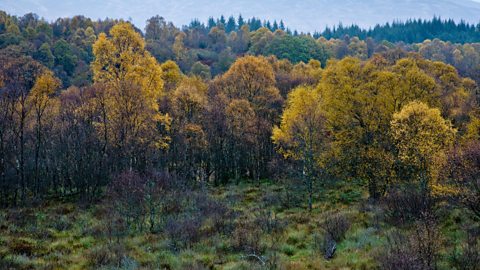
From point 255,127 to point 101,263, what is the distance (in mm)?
23112

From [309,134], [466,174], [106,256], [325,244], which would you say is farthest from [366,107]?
[106,256]

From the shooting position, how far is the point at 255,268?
40.8 feet

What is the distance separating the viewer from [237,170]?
36.6 m

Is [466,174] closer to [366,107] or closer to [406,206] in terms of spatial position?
[406,206]

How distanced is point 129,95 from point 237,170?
1307cm

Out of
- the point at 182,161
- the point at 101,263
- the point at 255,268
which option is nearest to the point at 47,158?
the point at 182,161

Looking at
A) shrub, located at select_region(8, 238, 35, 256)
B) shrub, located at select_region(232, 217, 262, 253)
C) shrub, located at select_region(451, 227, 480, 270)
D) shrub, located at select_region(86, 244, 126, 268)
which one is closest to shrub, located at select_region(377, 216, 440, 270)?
shrub, located at select_region(451, 227, 480, 270)

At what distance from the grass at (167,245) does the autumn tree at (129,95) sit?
750 cm

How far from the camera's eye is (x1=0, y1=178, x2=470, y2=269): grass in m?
13.2

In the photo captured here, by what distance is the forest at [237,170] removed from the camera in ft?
47.8

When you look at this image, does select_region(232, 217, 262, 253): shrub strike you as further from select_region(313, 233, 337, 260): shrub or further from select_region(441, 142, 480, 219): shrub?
select_region(441, 142, 480, 219): shrub

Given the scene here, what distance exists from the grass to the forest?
9cm

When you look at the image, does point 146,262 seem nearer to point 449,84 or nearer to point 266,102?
point 266,102

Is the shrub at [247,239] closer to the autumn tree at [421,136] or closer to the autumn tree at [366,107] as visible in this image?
the autumn tree at [421,136]
